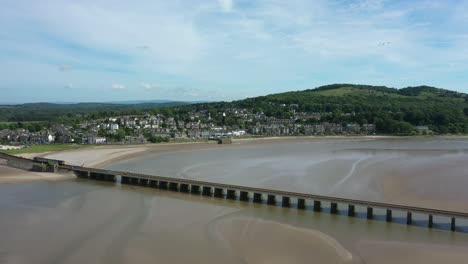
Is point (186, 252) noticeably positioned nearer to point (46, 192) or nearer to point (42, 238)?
point (42, 238)

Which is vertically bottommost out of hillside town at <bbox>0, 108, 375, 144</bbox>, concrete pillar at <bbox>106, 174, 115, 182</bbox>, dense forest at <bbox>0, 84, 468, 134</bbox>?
concrete pillar at <bbox>106, 174, 115, 182</bbox>

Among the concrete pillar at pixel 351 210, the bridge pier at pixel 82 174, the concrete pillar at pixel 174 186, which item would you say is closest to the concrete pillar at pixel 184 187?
the concrete pillar at pixel 174 186

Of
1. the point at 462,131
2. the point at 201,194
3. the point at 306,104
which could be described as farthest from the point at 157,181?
the point at 306,104

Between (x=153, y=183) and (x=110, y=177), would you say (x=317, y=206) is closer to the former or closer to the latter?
(x=153, y=183)

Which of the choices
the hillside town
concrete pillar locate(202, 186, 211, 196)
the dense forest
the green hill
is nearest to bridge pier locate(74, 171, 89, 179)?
concrete pillar locate(202, 186, 211, 196)

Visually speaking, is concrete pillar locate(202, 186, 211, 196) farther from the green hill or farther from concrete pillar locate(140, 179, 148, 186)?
the green hill

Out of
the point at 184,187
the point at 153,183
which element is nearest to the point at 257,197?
the point at 184,187
